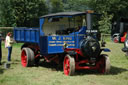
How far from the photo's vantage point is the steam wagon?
9.45m

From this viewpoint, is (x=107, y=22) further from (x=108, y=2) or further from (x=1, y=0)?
(x=1, y=0)

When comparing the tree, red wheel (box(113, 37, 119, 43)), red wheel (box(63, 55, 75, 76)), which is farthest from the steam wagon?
the tree

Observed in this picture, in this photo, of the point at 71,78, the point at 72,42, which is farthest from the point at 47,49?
the point at 71,78

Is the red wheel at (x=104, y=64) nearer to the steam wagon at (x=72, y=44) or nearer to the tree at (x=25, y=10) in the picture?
the steam wagon at (x=72, y=44)

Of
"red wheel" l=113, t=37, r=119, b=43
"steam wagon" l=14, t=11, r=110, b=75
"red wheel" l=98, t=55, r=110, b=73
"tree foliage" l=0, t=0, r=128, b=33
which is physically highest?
"tree foliage" l=0, t=0, r=128, b=33

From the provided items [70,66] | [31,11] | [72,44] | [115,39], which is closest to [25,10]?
[31,11]

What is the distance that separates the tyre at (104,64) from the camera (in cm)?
973

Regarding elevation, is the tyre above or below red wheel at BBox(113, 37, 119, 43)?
above

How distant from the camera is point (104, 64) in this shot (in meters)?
10.0

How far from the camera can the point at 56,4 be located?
186ft

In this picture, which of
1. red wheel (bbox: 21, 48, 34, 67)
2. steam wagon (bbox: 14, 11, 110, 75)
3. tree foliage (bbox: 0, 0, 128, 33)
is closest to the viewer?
Result: steam wagon (bbox: 14, 11, 110, 75)

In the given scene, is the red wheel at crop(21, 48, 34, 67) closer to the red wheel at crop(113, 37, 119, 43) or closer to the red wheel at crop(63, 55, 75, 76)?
the red wheel at crop(63, 55, 75, 76)

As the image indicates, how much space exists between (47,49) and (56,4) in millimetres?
47275

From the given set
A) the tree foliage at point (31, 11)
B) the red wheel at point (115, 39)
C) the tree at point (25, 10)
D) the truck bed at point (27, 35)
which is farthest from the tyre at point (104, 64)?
the tree at point (25, 10)
